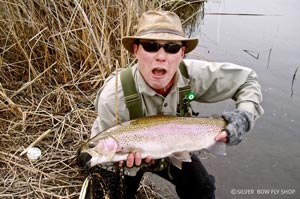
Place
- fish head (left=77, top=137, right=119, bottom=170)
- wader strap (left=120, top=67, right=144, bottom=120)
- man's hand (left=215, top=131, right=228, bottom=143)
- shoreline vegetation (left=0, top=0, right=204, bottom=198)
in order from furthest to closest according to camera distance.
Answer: shoreline vegetation (left=0, top=0, right=204, bottom=198)
wader strap (left=120, top=67, right=144, bottom=120)
man's hand (left=215, top=131, right=228, bottom=143)
fish head (left=77, top=137, right=119, bottom=170)

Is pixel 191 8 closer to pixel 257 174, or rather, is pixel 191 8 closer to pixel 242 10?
pixel 242 10

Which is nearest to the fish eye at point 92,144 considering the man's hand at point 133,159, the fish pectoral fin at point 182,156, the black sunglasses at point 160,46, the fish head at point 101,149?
the fish head at point 101,149

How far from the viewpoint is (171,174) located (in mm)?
2695

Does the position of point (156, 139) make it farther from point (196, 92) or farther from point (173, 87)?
point (196, 92)

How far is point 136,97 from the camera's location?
2355 mm

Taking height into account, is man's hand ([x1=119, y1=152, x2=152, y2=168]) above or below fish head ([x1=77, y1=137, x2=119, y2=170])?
below

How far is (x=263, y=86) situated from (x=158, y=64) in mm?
2834

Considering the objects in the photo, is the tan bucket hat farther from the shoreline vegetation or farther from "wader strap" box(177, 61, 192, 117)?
the shoreline vegetation

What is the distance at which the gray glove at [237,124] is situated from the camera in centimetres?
221

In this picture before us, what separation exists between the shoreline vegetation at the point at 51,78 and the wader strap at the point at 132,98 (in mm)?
903

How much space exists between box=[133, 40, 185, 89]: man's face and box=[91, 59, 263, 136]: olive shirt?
10cm

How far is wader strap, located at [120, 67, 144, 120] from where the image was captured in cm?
235

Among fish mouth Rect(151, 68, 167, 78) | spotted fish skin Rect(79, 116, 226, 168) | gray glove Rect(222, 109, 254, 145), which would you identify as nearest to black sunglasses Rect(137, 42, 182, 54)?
fish mouth Rect(151, 68, 167, 78)

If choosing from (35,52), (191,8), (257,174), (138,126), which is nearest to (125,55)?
(35,52)
